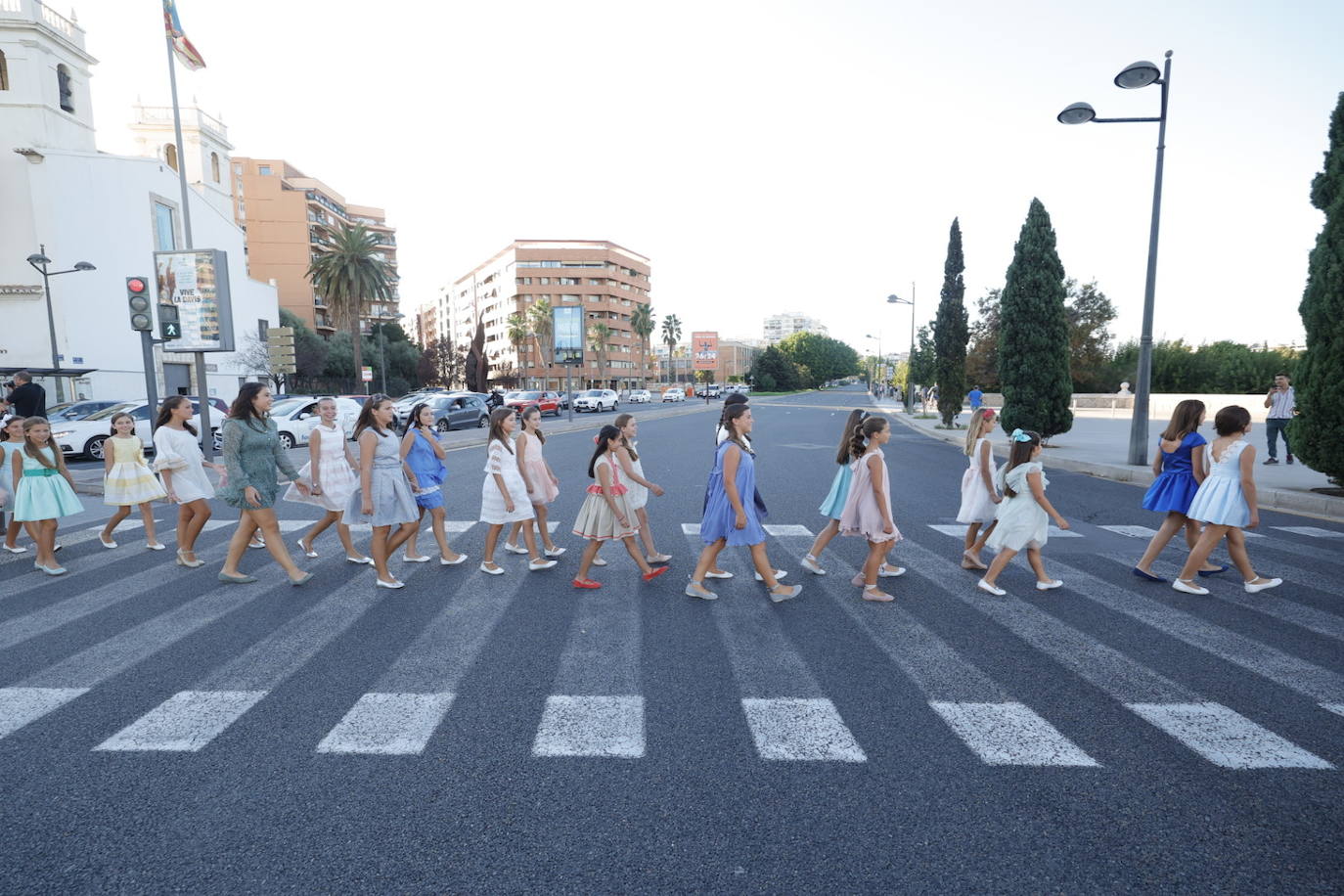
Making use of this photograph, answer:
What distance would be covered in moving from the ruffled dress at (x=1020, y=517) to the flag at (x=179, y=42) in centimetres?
2275

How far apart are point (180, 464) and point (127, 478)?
3.69 feet

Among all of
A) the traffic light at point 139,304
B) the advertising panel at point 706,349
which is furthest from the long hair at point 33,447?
the advertising panel at point 706,349

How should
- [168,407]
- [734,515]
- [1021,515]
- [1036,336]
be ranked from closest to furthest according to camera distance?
[734,515] → [1021,515] → [168,407] → [1036,336]

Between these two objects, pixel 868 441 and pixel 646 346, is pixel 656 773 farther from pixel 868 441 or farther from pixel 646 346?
pixel 646 346

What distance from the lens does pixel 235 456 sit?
5.96 m

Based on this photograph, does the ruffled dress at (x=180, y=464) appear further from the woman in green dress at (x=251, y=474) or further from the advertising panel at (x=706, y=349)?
the advertising panel at (x=706, y=349)

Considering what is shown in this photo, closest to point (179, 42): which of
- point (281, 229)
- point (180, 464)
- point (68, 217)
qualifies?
point (180, 464)

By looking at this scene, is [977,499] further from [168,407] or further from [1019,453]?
[168,407]

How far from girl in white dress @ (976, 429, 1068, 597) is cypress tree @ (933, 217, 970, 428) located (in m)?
24.2

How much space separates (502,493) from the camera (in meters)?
6.46

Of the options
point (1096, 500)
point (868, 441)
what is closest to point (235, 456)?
point (868, 441)

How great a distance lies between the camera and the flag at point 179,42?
17795 millimetres

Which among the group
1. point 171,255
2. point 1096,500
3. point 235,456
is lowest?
point 1096,500

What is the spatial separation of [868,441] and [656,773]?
3.66m
